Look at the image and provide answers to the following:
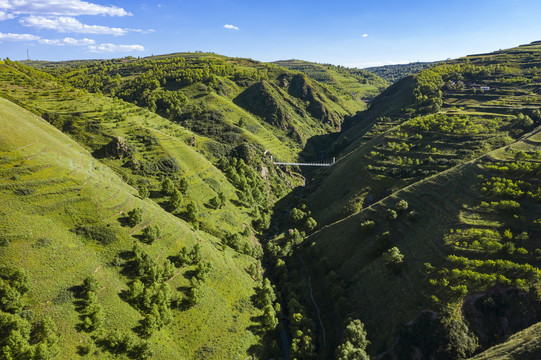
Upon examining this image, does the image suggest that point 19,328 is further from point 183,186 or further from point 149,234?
point 183,186

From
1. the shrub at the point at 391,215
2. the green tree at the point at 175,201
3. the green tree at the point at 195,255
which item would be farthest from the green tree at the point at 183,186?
the shrub at the point at 391,215

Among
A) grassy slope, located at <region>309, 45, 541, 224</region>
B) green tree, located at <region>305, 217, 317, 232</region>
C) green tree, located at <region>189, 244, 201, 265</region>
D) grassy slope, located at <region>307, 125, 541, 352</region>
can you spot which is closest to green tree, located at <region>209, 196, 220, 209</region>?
green tree, located at <region>189, 244, 201, 265</region>

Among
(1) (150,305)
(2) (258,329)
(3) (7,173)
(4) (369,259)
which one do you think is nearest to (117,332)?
(1) (150,305)

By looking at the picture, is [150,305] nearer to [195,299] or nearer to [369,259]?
[195,299]

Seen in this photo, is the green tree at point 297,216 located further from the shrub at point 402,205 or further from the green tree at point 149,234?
the green tree at point 149,234

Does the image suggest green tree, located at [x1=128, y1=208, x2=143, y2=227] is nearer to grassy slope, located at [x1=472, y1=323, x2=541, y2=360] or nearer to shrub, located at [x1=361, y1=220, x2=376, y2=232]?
shrub, located at [x1=361, y1=220, x2=376, y2=232]

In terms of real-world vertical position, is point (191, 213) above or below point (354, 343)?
above

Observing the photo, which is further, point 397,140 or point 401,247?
point 397,140

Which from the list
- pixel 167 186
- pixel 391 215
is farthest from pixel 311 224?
pixel 167 186
